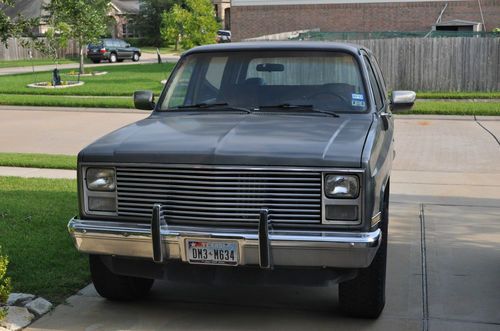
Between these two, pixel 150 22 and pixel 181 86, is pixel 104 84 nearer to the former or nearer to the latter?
pixel 181 86

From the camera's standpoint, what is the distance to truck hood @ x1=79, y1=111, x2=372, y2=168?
181 inches

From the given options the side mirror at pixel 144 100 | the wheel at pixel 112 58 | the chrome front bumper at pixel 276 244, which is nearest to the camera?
the chrome front bumper at pixel 276 244

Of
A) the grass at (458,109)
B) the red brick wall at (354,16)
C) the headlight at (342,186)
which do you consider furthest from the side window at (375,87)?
the red brick wall at (354,16)

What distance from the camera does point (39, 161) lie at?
1173cm

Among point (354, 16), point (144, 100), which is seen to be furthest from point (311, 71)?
point (354, 16)

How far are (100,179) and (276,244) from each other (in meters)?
1.29

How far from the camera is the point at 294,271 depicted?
4.71 m

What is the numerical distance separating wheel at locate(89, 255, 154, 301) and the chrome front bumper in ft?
2.22

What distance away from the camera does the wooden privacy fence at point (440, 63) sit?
2391cm

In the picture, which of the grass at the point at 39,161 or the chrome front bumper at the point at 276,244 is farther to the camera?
the grass at the point at 39,161

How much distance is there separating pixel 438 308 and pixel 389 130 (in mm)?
1600

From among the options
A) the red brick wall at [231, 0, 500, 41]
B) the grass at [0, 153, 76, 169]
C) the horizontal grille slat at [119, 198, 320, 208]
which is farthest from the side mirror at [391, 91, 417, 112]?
the red brick wall at [231, 0, 500, 41]

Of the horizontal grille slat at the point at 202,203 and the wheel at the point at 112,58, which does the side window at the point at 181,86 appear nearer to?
the horizontal grille slat at the point at 202,203

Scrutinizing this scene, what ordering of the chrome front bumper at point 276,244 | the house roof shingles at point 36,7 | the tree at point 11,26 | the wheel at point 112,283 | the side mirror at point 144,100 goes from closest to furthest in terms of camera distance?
the chrome front bumper at point 276,244, the wheel at point 112,283, the side mirror at point 144,100, the tree at point 11,26, the house roof shingles at point 36,7
